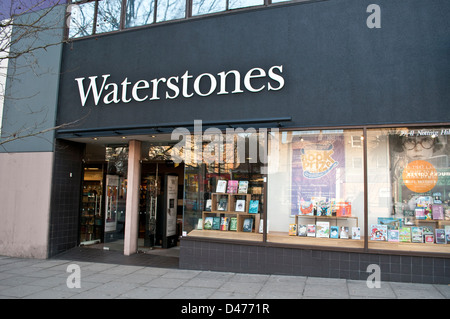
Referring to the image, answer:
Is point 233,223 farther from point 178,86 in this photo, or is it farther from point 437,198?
point 437,198

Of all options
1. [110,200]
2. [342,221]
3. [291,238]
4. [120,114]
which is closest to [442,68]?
[342,221]

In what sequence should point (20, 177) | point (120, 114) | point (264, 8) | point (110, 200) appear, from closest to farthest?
point (264, 8), point (120, 114), point (20, 177), point (110, 200)

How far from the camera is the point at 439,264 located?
6301 millimetres

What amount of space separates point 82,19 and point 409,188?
9.75m

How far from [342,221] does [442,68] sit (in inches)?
143

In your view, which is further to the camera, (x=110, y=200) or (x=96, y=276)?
(x=110, y=200)

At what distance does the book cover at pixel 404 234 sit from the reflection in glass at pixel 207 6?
21.1 ft

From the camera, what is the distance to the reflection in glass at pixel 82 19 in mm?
9828

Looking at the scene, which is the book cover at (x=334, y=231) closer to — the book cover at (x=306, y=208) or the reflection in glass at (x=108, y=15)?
the book cover at (x=306, y=208)

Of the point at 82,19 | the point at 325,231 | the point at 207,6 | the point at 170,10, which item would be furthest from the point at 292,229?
the point at 82,19

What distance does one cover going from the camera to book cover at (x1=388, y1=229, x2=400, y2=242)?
276 inches

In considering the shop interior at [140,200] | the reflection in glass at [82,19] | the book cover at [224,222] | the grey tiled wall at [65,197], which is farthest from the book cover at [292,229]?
the reflection in glass at [82,19]

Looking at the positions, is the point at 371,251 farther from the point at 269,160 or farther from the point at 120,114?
the point at 120,114

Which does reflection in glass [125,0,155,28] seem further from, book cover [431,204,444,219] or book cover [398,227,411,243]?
book cover [431,204,444,219]
